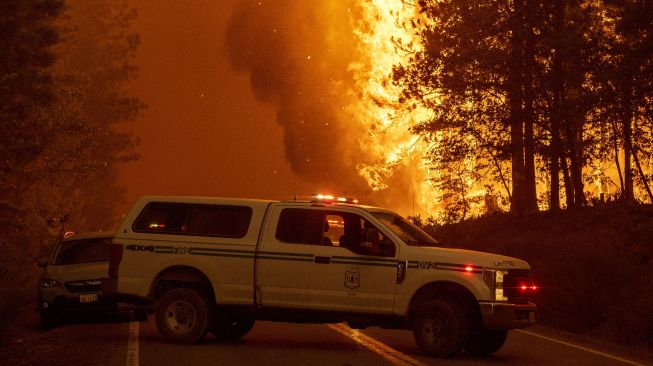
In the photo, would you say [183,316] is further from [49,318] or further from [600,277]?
[600,277]

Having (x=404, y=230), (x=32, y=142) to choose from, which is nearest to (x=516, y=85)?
(x=404, y=230)

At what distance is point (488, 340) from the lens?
52.0 ft

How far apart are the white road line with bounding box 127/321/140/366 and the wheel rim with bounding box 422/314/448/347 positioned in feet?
12.6

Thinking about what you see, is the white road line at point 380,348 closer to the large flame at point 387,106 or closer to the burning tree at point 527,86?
the burning tree at point 527,86

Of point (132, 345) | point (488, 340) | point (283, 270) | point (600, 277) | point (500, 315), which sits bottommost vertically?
point (132, 345)

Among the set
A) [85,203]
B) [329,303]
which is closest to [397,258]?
[329,303]

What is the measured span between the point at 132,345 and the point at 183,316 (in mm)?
827

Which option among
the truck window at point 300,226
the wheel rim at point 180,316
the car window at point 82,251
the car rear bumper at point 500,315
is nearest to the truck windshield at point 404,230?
the truck window at point 300,226

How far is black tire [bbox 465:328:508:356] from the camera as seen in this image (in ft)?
51.8

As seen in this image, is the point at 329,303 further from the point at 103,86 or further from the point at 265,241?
the point at 103,86

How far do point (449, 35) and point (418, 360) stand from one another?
697 inches

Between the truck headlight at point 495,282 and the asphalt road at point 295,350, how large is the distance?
86 cm

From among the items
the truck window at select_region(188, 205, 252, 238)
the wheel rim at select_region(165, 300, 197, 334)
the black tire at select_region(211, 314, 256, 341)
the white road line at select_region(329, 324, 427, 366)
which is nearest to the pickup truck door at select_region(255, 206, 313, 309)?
the truck window at select_region(188, 205, 252, 238)

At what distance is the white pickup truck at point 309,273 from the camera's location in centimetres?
1513
